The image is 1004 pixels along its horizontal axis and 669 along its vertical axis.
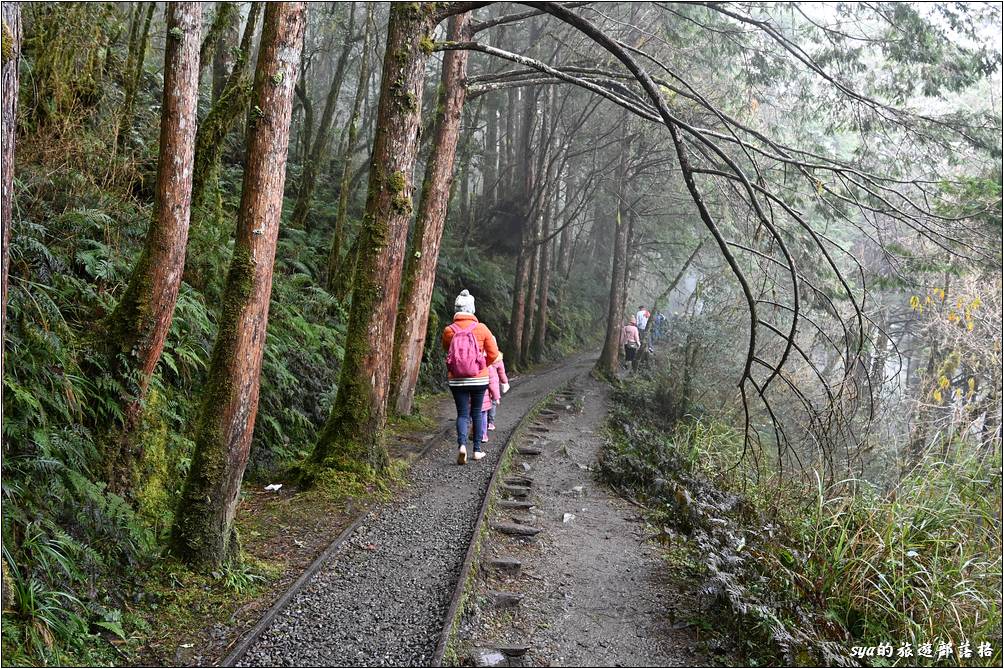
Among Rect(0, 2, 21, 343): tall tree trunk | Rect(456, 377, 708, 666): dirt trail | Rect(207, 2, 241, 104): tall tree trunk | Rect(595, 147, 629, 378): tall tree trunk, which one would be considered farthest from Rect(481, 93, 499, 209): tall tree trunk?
Rect(0, 2, 21, 343): tall tree trunk

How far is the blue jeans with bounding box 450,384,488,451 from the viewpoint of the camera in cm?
936

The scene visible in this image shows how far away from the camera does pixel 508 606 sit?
217 inches

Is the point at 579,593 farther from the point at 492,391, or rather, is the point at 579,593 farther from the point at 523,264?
the point at 523,264

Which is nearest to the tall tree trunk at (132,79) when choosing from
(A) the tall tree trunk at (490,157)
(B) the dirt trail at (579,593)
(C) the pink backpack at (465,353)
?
(C) the pink backpack at (465,353)

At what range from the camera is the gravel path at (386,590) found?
4590 millimetres

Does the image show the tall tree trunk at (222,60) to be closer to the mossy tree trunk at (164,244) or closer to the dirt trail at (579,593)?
the mossy tree trunk at (164,244)

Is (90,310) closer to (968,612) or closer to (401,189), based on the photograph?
(401,189)

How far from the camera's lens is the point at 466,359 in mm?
9125

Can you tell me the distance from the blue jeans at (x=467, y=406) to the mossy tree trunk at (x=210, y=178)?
3412 mm

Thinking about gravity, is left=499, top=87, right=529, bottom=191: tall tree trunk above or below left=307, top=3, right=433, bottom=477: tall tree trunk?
above

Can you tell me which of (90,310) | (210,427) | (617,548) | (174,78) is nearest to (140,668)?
(210,427)

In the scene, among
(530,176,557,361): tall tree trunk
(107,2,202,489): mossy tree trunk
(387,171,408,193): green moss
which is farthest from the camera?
(530,176,557,361): tall tree trunk

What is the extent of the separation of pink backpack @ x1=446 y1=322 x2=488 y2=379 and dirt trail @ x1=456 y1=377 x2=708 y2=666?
1.64 metres

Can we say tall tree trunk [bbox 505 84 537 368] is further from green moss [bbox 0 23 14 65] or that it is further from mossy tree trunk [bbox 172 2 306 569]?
green moss [bbox 0 23 14 65]
